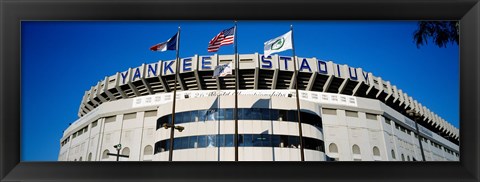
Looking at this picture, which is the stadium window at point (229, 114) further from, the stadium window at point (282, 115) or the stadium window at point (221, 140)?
the stadium window at point (282, 115)

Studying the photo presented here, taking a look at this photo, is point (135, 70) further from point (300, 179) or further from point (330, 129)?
point (300, 179)

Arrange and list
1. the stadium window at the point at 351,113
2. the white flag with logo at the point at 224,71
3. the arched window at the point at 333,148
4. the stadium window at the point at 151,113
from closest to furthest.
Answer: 1. the white flag with logo at the point at 224,71
2. the arched window at the point at 333,148
3. the stadium window at the point at 151,113
4. the stadium window at the point at 351,113

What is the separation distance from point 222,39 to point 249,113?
36.8 feet

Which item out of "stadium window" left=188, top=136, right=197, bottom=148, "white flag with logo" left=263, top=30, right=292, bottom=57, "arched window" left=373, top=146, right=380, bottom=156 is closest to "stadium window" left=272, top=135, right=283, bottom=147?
"stadium window" left=188, top=136, right=197, bottom=148

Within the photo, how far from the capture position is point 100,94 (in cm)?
3175

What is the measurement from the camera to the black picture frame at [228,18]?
9.00 feet

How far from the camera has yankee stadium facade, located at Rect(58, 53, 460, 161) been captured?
81.6 feet

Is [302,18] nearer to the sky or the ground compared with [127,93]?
nearer to the ground

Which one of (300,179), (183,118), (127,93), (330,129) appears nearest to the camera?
(300,179)

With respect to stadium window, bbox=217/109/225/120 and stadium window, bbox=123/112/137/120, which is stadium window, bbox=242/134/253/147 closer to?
stadium window, bbox=217/109/225/120

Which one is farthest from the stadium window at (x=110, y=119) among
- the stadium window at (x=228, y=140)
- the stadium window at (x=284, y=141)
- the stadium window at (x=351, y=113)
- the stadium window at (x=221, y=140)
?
the stadium window at (x=351, y=113)

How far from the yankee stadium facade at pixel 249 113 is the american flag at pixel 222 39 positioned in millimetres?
10267
